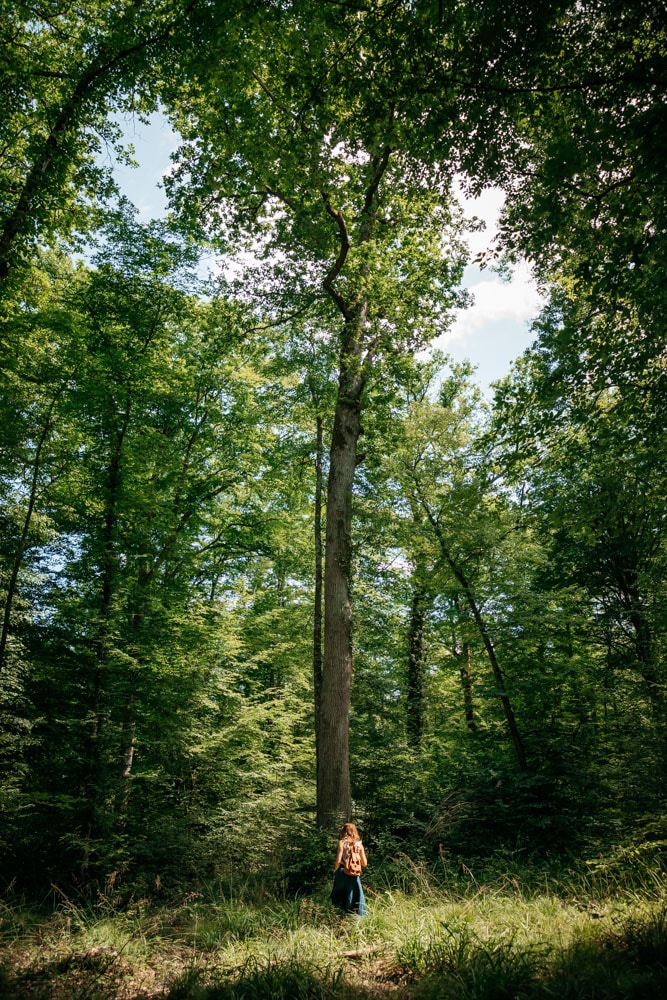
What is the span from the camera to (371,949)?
4.37 m

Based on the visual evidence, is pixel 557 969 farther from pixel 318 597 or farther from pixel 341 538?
pixel 318 597

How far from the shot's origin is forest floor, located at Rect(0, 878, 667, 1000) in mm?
3418

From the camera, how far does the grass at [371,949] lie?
3.43 m

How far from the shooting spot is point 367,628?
13.3 meters

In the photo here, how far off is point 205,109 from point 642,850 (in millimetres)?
11271

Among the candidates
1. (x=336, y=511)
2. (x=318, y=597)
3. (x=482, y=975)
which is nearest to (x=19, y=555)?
(x=336, y=511)

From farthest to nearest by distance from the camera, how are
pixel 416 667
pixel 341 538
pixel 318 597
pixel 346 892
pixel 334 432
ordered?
pixel 416 667 → pixel 318 597 → pixel 334 432 → pixel 341 538 → pixel 346 892

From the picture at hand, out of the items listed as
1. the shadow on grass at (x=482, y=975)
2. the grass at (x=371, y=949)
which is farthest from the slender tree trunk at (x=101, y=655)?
the shadow on grass at (x=482, y=975)

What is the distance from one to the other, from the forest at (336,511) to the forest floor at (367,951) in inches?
1.9

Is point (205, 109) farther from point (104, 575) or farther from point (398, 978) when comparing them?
point (398, 978)

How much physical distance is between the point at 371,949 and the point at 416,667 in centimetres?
1061

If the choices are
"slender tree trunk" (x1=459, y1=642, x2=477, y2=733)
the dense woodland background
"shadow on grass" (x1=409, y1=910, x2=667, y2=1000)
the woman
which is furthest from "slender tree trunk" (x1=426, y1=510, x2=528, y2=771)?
"shadow on grass" (x1=409, y1=910, x2=667, y2=1000)

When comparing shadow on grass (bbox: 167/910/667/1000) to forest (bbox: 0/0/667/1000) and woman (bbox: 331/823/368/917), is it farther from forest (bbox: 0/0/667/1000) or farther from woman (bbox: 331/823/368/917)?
woman (bbox: 331/823/368/917)

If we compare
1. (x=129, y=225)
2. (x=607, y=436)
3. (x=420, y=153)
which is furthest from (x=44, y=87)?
(x=607, y=436)
